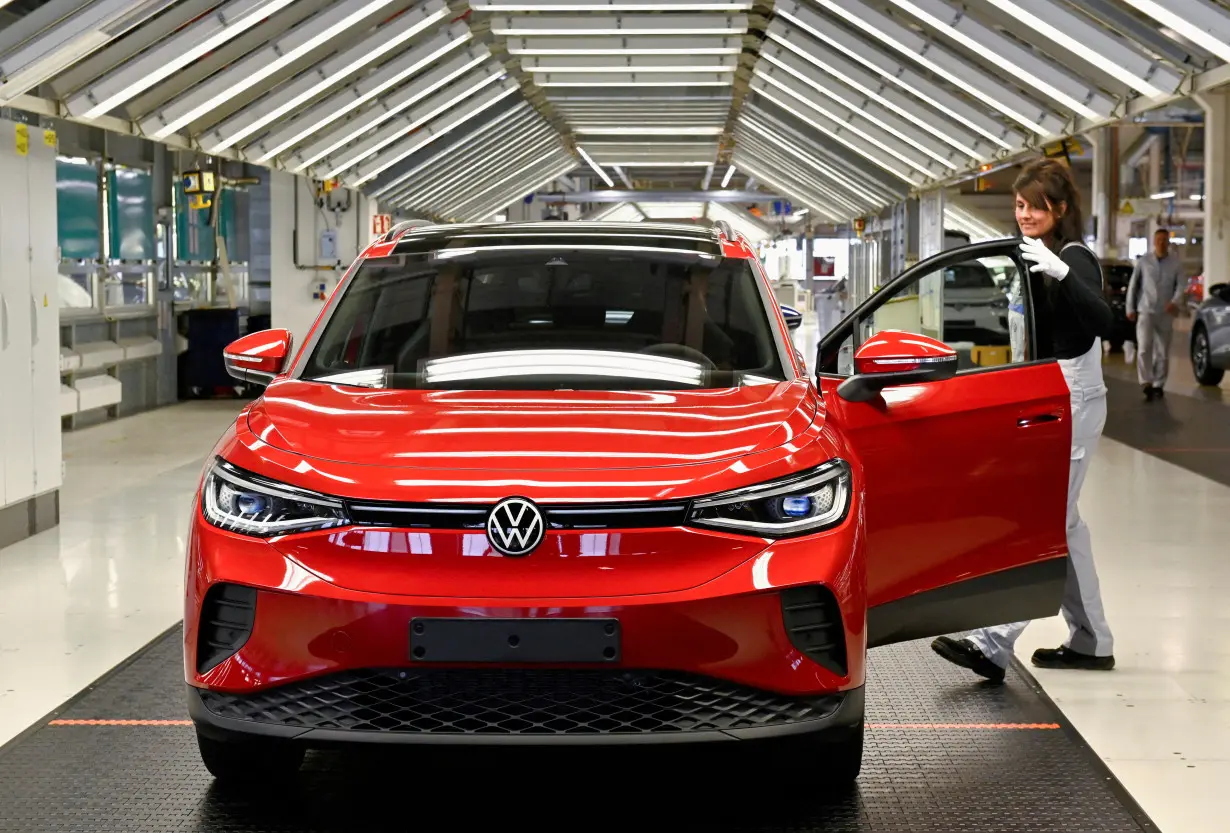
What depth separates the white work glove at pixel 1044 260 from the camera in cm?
410

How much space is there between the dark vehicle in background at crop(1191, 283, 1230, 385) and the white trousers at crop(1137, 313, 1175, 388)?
2.24ft

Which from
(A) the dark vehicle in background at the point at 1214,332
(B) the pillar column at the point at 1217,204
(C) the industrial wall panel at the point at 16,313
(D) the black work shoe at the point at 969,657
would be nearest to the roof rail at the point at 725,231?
(D) the black work shoe at the point at 969,657

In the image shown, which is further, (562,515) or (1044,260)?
(1044,260)

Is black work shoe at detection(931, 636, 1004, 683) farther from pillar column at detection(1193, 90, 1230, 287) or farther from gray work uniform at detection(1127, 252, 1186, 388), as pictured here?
pillar column at detection(1193, 90, 1230, 287)

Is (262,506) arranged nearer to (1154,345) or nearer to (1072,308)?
(1072,308)

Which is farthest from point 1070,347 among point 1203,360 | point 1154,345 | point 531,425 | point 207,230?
point 207,230

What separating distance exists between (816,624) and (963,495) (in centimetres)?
107

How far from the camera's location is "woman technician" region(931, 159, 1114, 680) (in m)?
4.16

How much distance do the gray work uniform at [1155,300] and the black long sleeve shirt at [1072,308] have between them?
10702 millimetres

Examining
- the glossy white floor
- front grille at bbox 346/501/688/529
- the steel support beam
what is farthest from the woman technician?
the steel support beam

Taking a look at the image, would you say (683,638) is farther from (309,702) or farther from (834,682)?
(309,702)

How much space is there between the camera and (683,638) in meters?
2.68

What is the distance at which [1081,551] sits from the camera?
4363 millimetres

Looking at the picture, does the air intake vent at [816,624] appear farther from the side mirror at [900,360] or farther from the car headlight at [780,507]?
the side mirror at [900,360]
